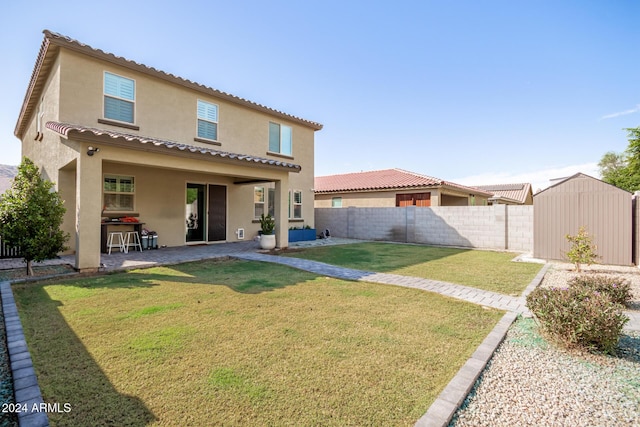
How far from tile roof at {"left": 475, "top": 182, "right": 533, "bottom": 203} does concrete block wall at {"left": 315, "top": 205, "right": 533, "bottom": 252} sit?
70.4ft

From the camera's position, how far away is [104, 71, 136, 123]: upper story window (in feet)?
33.3

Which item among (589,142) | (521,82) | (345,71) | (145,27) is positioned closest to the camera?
(145,27)

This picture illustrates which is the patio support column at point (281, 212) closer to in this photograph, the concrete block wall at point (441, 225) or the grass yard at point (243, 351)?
the grass yard at point (243, 351)

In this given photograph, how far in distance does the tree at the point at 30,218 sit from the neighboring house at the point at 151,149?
53 cm

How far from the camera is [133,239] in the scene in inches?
451

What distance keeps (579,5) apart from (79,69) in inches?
618

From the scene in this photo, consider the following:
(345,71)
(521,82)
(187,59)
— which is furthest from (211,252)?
(521,82)

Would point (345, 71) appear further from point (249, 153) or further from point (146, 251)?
point (146, 251)

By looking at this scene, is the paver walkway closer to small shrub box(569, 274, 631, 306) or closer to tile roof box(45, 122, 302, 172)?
small shrub box(569, 274, 631, 306)

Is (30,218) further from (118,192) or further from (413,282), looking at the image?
(413,282)

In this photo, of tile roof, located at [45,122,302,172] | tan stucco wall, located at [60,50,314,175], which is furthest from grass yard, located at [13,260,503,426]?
tan stucco wall, located at [60,50,314,175]

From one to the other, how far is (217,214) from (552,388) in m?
13.4

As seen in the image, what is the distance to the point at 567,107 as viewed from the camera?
1584 centimetres

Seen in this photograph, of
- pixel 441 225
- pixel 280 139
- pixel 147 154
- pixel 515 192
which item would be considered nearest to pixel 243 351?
pixel 147 154
